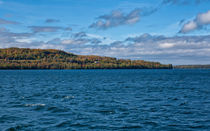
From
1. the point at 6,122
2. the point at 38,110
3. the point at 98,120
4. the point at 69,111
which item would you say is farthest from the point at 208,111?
the point at 6,122

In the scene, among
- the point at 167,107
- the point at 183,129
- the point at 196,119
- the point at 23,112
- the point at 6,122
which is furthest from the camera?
the point at 167,107

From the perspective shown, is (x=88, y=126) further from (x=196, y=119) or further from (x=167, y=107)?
(x=167, y=107)

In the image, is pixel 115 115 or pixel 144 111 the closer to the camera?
pixel 115 115

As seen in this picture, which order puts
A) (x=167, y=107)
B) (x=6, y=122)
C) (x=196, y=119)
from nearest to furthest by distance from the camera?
(x=6, y=122)
(x=196, y=119)
(x=167, y=107)

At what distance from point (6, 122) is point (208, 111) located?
955 inches

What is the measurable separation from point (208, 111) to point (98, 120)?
14.8 m

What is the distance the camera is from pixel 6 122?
23.4 meters

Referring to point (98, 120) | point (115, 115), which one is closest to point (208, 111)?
point (115, 115)

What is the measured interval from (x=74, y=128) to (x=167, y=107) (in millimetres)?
15796

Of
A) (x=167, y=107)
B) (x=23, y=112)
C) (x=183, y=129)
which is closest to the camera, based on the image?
(x=183, y=129)

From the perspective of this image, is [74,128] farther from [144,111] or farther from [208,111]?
[208,111]

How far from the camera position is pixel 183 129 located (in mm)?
21500

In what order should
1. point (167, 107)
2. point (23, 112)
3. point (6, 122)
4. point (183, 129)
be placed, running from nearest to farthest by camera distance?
→ point (183, 129) → point (6, 122) → point (23, 112) → point (167, 107)

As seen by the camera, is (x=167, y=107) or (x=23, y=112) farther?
(x=167, y=107)
